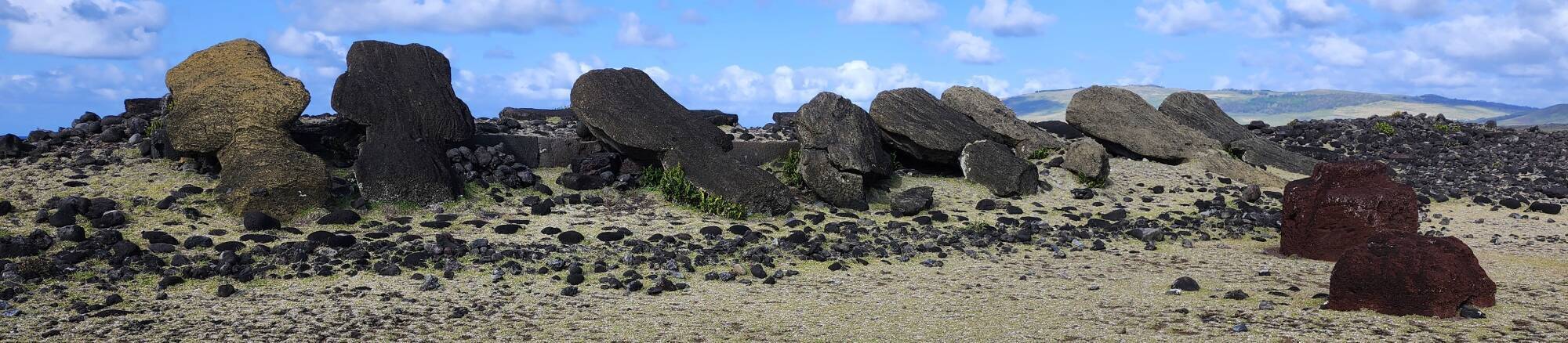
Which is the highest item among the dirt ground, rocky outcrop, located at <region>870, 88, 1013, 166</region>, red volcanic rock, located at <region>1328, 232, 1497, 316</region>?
rocky outcrop, located at <region>870, 88, 1013, 166</region>

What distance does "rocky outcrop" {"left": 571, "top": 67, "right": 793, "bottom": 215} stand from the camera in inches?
519

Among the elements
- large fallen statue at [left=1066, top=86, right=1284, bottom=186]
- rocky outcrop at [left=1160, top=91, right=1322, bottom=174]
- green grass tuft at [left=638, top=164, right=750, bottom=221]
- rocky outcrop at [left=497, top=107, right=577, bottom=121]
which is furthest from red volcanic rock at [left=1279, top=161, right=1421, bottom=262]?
rocky outcrop at [left=497, top=107, right=577, bottom=121]

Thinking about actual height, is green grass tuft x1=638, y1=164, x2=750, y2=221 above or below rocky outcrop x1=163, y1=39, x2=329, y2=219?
below

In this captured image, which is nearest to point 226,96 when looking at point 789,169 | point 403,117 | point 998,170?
point 403,117

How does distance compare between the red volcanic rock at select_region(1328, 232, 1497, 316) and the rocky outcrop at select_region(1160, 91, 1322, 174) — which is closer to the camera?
the red volcanic rock at select_region(1328, 232, 1497, 316)

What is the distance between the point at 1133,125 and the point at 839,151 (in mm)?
6506

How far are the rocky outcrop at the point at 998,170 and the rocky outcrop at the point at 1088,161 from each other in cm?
70

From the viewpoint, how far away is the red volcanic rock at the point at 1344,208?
10.6 meters

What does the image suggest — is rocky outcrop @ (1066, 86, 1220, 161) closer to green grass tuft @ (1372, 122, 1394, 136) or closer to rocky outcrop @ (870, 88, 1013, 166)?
rocky outcrop @ (870, 88, 1013, 166)

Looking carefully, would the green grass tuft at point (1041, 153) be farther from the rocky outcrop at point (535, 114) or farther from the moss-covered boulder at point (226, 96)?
the moss-covered boulder at point (226, 96)

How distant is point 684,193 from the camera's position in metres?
13.3

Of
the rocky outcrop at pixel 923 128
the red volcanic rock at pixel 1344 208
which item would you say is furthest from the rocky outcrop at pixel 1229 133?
the red volcanic rock at pixel 1344 208

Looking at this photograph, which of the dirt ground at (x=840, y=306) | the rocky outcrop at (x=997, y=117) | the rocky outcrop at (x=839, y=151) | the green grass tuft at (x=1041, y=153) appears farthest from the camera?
the rocky outcrop at (x=997, y=117)

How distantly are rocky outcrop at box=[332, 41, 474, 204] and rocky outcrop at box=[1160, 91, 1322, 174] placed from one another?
11.9 m
